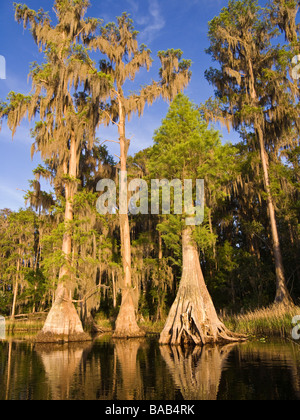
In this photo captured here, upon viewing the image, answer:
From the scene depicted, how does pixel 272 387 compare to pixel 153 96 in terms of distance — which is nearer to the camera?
pixel 272 387

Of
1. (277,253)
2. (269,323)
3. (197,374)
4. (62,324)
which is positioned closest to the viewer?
(197,374)

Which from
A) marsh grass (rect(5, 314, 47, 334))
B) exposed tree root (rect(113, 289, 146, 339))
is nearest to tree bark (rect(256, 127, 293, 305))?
exposed tree root (rect(113, 289, 146, 339))

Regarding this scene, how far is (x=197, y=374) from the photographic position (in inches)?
274

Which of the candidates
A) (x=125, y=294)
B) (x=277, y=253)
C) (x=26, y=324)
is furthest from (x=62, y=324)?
(x=277, y=253)

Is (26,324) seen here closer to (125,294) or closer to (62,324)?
(62,324)

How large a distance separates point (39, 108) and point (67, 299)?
12397 mm

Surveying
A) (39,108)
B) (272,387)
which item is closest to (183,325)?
(272,387)

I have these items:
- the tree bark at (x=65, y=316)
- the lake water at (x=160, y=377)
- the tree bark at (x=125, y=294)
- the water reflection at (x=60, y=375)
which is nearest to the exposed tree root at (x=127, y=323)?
the tree bark at (x=125, y=294)

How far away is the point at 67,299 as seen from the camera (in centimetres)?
1705

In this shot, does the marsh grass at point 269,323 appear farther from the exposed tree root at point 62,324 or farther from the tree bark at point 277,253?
the exposed tree root at point 62,324

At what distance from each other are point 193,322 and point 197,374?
274 inches

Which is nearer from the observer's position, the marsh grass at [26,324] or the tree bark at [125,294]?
the tree bark at [125,294]

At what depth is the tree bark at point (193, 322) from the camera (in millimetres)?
13242
